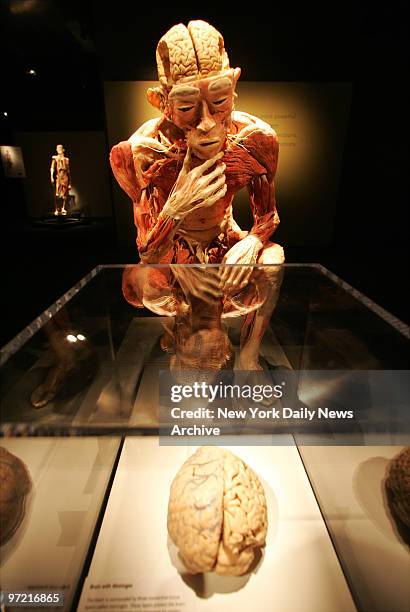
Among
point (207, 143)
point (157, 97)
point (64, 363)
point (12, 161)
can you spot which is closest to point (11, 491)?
point (64, 363)

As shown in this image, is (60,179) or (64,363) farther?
(60,179)

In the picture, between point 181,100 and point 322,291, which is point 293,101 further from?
point 322,291

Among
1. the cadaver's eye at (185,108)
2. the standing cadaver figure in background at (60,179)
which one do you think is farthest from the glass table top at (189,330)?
the standing cadaver figure in background at (60,179)

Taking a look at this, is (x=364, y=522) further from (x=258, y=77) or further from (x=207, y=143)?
(x=258, y=77)

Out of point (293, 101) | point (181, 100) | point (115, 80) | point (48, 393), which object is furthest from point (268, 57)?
point (48, 393)

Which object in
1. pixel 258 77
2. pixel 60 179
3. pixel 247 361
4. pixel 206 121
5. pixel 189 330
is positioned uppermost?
pixel 258 77

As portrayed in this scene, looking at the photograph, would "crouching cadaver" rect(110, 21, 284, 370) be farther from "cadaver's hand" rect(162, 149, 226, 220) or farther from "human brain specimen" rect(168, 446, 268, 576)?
"human brain specimen" rect(168, 446, 268, 576)

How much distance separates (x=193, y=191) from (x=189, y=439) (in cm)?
83

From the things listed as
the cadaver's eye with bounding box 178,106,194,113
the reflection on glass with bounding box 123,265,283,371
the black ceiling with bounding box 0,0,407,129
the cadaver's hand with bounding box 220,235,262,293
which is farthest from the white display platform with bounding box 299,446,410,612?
the black ceiling with bounding box 0,0,407,129

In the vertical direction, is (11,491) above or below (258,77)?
below

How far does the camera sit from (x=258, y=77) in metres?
1.88

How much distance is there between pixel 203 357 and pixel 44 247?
1596 mm

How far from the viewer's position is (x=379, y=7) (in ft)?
5.51

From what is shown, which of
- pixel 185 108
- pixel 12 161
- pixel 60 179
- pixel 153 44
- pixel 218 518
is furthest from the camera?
pixel 60 179
